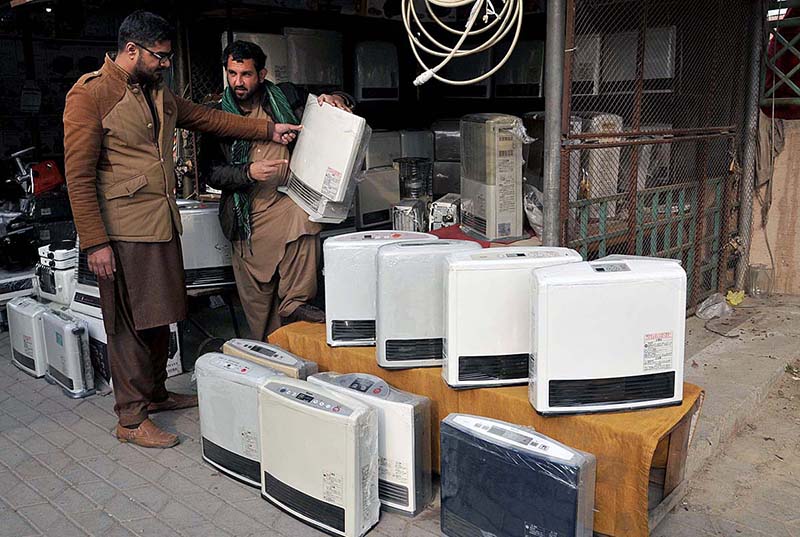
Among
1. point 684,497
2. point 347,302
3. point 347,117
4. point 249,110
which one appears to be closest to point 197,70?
point 249,110

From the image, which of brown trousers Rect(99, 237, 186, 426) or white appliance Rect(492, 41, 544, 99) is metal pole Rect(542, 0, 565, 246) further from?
white appliance Rect(492, 41, 544, 99)

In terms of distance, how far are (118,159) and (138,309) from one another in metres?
0.71

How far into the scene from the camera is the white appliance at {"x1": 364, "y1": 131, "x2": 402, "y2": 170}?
215 inches

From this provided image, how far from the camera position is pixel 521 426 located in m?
2.65

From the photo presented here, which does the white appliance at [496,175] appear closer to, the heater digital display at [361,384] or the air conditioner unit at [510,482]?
the heater digital display at [361,384]

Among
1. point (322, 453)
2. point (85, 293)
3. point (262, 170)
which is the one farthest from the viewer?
point (85, 293)


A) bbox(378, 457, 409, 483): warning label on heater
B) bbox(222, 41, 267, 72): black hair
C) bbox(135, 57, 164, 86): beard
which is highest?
bbox(222, 41, 267, 72): black hair

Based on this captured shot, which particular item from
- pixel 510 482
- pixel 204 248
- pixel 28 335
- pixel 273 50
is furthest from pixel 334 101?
pixel 28 335

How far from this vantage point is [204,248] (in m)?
4.45

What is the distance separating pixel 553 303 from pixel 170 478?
194cm

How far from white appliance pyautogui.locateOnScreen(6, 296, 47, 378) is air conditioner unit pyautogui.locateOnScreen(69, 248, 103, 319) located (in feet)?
0.87

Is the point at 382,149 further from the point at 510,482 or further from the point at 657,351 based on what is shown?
the point at 510,482

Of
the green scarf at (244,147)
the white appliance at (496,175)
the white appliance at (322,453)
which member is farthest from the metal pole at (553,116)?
the white appliance at (322,453)

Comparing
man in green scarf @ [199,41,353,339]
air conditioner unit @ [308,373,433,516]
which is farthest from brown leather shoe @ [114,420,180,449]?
air conditioner unit @ [308,373,433,516]
